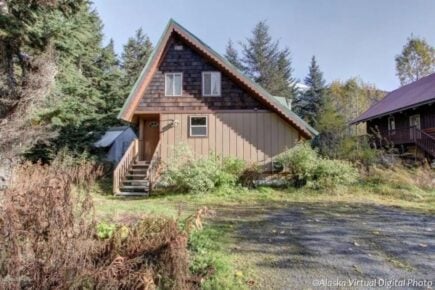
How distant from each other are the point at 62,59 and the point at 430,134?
1897cm

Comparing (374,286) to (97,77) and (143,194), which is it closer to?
(143,194)

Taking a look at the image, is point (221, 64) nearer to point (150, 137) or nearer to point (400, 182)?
point (150, 137)

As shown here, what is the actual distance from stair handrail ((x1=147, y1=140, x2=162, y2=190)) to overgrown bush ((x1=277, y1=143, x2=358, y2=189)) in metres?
5.34

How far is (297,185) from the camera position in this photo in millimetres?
12891

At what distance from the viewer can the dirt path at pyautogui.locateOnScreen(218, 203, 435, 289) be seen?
4.07 m

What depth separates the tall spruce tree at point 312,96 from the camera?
31188 mm

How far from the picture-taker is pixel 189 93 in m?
14.7

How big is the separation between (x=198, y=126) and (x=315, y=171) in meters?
5.38

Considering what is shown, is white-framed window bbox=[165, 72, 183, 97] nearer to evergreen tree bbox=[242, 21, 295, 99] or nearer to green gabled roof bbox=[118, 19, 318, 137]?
green gabled roof bbox=[118, 19, 318, 137]

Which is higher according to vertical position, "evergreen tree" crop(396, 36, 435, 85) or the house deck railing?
"evergreen tree" crop(396, 36, 435, 85)

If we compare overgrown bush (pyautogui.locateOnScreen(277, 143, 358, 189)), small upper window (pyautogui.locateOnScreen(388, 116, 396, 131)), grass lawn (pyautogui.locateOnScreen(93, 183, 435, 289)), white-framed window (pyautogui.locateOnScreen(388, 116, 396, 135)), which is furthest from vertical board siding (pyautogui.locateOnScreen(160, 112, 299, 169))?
small upper window (pyautogui.locateOnScreen(388, 116, 396, 131))

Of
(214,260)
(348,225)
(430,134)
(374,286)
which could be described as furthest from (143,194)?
(430,134)

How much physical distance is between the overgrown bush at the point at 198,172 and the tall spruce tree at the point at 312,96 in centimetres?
1933

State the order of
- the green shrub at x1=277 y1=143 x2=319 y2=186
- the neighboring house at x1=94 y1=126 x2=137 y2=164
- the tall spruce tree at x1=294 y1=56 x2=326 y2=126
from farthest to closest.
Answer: the tall spruce tree at x1=294 y1=56 x2=326 y2=126, the neighboring house at x1=94 y1=126 x2=137 y2=164, the green shrub at x1=277 y1=143 x2=319 y2=186
